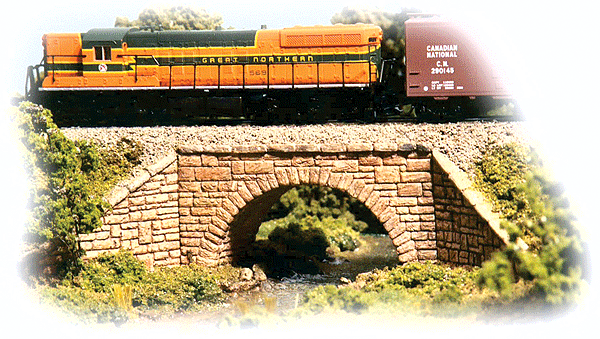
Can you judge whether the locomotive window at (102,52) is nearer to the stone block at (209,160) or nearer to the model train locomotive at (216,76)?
the model train locomotive at (216,76)

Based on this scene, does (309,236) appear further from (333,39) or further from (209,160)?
(333,39)

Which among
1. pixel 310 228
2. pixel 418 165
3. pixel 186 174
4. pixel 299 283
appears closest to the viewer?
pixel 418 165

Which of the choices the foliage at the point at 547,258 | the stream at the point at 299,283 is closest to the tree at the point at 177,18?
the stream at the point at 299,283

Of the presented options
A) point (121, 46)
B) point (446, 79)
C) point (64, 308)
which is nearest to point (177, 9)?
point (121, 46)

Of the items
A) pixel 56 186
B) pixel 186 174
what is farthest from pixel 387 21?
pixel 56 186

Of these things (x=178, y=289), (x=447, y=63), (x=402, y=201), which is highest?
(x=447, y=63)
